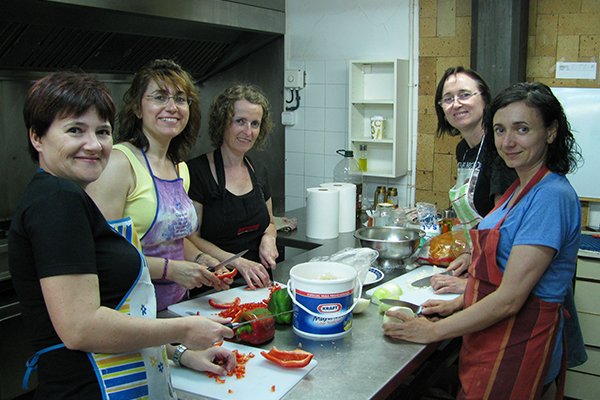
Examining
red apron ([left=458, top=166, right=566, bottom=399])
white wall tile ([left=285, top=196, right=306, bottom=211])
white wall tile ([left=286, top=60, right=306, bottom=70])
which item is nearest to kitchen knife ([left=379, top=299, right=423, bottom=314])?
red apron ([left=458, top=166, right=566, bottom=399])

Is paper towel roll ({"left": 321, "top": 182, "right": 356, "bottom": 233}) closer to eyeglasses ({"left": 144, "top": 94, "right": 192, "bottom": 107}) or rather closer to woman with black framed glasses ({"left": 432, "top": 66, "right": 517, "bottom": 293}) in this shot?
woman with black framed glasses ({"left": 432, "top": 66, "right": 517, "bottom": 293})

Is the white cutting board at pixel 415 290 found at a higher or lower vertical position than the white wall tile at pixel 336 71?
lower

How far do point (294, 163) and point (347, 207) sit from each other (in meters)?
1.51

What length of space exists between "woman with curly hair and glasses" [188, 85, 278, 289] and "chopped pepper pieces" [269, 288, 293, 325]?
547mm

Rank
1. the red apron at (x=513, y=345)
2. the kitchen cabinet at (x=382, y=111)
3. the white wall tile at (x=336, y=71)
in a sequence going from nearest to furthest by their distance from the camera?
the red apron at (x=513, y=345) → the kitchen cabinet at (x=382, y=111) → the white wall tile at (x=336, y=71)

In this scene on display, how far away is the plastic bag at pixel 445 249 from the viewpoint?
226 cm

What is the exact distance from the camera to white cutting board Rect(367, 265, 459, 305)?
6.16 feet

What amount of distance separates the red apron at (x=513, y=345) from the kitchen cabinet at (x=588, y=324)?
1.56m

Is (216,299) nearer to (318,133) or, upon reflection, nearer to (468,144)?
(468,144)

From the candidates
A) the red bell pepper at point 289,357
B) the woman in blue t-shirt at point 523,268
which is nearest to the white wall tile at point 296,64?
the woman in blue t-shirt at point 523,268

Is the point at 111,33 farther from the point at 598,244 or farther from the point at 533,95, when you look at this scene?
the point at 598,244

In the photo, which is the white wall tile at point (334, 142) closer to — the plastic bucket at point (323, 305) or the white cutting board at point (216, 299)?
the white cutting board at point (216, 299)

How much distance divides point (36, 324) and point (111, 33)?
2244 mm

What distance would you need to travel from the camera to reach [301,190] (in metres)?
4.44
